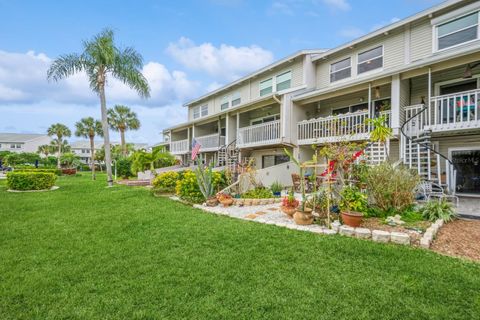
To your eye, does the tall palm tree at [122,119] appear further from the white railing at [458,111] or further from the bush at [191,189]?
the white railing at [458,111]

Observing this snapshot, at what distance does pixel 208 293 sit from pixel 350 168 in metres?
5.29

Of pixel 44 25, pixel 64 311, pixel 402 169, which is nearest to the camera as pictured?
pixel 64 311

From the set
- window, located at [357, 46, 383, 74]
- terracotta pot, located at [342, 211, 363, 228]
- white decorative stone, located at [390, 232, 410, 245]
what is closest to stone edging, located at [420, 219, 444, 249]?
white decorative stone, located at [390, 232, 410, 245]

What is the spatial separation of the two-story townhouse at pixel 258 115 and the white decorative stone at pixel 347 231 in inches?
296

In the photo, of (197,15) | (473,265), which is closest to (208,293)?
(473,265)

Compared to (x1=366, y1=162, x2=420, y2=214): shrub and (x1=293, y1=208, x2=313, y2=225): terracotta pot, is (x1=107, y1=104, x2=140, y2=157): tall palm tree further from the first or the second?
(x1=366, y1=162, x2=420, y2=214): shrub

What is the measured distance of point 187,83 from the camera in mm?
28797

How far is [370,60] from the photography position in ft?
40.2

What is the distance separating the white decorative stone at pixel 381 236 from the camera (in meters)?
4.80

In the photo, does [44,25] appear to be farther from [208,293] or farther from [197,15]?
[208,293]

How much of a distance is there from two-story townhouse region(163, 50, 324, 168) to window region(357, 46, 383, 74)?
259 centimetres

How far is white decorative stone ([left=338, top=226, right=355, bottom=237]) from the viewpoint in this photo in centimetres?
517

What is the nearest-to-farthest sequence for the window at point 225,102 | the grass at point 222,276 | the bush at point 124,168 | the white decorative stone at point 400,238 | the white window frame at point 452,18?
1. the grass at point 222,276
2. the white decorative stone at point 400,238
3. the white window frame at point 452,18
4. the window at point 225,102
5. the bush at point 124,168

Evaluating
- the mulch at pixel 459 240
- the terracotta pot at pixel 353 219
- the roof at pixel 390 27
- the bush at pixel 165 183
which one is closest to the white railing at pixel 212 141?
the bush at pixel 165 183
